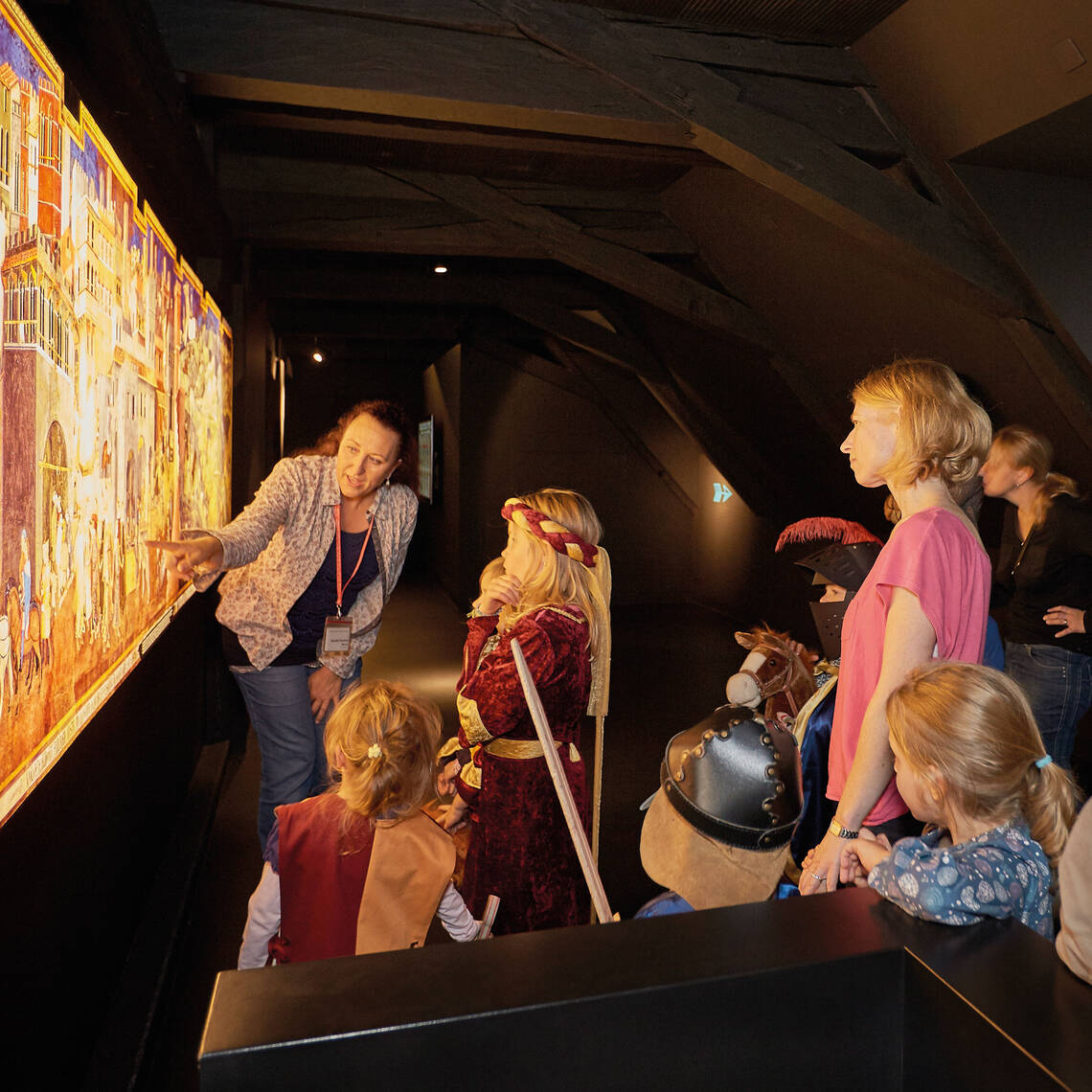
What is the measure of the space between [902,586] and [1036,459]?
7.27 ft

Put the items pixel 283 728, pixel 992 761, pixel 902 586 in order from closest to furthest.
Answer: pixel 992 761 < pixel 902 586 < pixel 283 728

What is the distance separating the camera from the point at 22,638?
4.41 ft

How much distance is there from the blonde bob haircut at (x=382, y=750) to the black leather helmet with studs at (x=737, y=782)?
48 centimetres

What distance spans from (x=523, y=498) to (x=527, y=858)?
887mm

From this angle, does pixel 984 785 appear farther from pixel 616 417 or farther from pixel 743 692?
pixel 616 417

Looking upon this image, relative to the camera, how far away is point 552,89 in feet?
10.6

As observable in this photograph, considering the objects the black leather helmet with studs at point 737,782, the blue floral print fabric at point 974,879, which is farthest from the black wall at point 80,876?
the blue floral print fabric at point 974,879

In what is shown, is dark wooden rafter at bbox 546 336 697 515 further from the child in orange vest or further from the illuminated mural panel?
the child in orange vest

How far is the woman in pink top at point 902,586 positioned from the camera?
1504 mm

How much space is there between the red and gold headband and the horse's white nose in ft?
1.43

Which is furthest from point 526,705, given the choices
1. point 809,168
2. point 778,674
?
point 809,168

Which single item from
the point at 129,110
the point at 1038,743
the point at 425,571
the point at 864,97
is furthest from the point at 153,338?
the point at 425,571

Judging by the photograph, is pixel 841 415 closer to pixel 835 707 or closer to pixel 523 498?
pixel 523 498

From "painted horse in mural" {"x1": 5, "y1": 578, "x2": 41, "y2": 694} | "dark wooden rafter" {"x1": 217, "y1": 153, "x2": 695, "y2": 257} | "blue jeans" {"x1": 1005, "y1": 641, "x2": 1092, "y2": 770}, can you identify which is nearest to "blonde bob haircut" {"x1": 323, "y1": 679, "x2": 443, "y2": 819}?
"painted horse in mural" {"x1": 5, "y1": 578, "x2": 41, "y2": 694}
